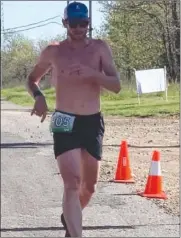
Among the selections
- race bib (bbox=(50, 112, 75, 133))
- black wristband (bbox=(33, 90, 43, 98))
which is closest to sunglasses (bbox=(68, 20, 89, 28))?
black wristband (bbox=(33, 90, 43, 98))

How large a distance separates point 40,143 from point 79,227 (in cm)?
987

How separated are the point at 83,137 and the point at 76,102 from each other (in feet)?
0.91

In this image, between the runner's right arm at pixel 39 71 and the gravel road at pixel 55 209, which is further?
the gravel road at pixel 55 209

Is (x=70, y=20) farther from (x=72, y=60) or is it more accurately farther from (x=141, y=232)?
(x=141, y=232)

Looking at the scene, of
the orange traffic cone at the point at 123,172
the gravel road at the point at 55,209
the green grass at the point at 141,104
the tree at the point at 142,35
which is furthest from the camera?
the tree at the point at 142,35

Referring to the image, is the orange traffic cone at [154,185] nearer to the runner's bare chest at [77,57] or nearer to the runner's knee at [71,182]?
the runner's knee at [71,182]

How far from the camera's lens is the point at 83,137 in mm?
5637

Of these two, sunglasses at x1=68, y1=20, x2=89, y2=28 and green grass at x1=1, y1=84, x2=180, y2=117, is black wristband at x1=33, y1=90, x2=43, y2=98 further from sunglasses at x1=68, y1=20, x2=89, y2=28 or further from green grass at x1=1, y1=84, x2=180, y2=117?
green grass at x1=1, y1=84, x2=180, y2=117

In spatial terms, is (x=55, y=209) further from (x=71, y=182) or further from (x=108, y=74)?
(x=108, y=74)

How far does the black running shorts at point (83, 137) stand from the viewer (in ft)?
18.3

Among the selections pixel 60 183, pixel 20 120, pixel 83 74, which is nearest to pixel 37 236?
pixel 83 74

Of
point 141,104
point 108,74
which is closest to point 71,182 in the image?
point 108,74

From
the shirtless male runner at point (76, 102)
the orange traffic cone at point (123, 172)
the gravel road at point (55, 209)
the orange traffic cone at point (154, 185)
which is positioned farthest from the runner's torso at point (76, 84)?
the orange traffic cone at point (123, 172)

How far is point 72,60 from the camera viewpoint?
5.58 metres
